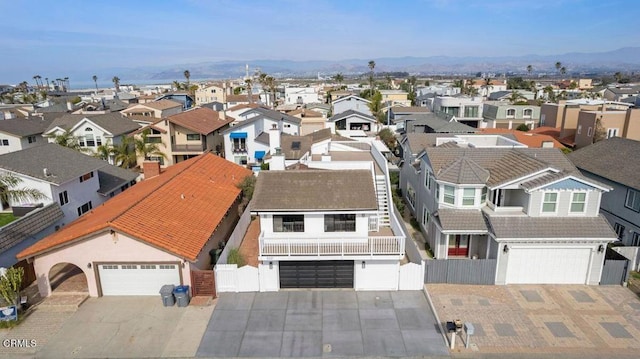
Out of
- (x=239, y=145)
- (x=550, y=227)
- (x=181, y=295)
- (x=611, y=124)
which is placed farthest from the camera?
(x=239, y=145)

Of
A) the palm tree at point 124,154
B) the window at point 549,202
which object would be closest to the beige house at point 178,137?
the palm tree at point 124,154

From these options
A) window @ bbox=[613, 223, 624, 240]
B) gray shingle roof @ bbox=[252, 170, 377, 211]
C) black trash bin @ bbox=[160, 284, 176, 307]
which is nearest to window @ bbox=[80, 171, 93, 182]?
black trash bin @ bbox=[160, 284, 176, 307]

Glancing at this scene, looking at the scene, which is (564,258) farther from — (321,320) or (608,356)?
(321,320)

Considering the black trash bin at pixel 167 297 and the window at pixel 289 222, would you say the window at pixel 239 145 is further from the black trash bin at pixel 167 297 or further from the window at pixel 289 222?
the black trash bin at pixel 167 297

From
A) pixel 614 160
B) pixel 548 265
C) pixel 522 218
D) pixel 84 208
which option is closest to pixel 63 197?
pixel 84 208

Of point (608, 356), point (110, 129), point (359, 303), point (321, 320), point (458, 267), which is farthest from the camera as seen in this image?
point (110, 129)

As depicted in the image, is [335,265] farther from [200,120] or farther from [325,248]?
[200,120]

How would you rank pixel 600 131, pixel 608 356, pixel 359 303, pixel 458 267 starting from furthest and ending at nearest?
pixel 600 131 → pixel 458 267 → pixel 359 303 → pixel 608 356

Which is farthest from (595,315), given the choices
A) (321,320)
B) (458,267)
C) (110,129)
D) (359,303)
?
(110,129)
